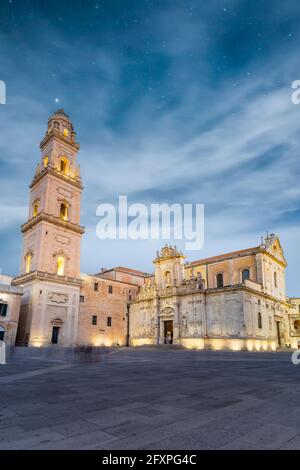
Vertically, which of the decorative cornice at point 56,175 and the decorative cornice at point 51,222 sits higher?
the decorative cornice at point 56,175

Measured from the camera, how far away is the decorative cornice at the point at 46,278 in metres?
33.4

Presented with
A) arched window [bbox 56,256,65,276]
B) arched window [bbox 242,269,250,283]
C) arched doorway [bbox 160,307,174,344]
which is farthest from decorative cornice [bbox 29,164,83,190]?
arched window [bbox 242,269,250,283]

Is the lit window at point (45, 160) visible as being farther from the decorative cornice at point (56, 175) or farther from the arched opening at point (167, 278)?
the arched opening at point (167, 278)

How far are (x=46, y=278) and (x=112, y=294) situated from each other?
505 inches

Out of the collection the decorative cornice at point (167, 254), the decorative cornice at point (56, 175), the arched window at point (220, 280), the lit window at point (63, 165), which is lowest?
the arched window at point (220, 280)

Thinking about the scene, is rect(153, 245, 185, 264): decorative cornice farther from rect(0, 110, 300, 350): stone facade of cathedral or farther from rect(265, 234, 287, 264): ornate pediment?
rect(265, 234, 287, 264): ornate pediment

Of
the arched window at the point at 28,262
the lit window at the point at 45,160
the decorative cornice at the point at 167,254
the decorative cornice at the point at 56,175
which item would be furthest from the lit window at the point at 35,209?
the decorative cornice at the point at 167,254

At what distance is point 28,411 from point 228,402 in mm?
3056

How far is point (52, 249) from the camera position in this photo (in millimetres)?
36250

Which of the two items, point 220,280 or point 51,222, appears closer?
point 51,222

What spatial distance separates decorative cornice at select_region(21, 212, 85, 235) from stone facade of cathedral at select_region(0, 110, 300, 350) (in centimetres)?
13

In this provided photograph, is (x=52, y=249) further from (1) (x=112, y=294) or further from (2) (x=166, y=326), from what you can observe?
(2) (x=166, y=326)

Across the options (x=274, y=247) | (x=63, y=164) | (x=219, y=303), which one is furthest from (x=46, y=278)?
(x=274, y=247)
